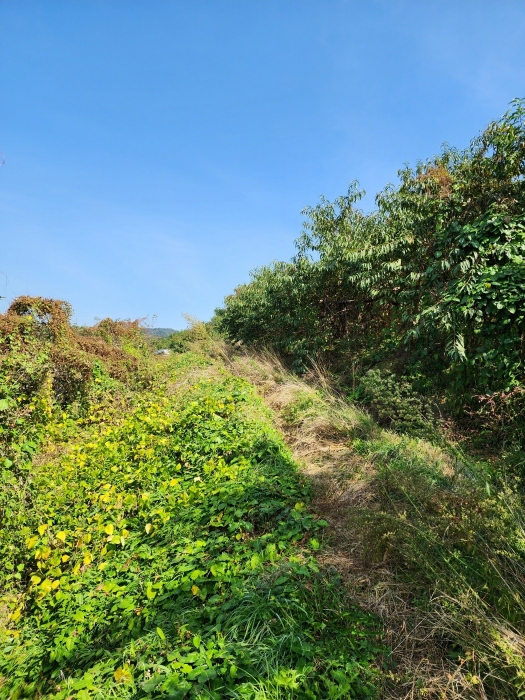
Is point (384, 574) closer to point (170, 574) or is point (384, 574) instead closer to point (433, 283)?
point (170, 574)

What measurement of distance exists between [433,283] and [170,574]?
594cm

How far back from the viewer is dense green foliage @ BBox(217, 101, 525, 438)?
468 cm

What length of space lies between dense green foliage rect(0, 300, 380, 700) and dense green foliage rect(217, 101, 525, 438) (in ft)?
9.87

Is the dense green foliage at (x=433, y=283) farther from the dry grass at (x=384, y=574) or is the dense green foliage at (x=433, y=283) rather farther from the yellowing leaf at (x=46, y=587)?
the yellowing leaf at (x=46, y=587)

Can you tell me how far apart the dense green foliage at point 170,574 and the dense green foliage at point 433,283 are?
301cm

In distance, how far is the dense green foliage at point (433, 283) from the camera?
4680 millimetres

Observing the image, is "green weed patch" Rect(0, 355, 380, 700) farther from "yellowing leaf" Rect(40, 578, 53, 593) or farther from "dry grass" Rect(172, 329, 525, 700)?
"dry grass" Rect(172, 329, 525, 700)

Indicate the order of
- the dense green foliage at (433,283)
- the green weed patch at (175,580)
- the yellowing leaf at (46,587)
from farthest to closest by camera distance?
the dense green foliage at (433,283), the yellowing leaf at (46,587), the green weed patch at (175,580)

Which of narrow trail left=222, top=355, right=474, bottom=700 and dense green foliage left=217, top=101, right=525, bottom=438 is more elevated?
dense green foliage left=217, top=101, right=525, bottom=438

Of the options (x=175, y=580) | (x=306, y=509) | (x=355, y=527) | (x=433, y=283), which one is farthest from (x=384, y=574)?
(x=433, y=283)

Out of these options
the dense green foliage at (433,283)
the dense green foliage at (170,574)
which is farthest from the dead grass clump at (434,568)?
the dense green foliage at (433,283)

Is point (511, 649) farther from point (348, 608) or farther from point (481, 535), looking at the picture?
point (348, 608)

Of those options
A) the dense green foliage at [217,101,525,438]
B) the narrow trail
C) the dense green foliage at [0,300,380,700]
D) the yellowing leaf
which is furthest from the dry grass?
the yellowing leaf

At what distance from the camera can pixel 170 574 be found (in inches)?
103
